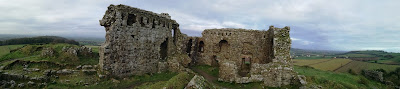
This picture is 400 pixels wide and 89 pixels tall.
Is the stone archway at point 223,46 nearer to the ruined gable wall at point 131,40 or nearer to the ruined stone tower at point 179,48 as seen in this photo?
the ruined stone tower at point 179,48

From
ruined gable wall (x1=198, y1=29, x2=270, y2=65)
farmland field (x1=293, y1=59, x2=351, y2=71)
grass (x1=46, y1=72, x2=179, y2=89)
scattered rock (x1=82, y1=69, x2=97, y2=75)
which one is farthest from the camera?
farmland field (x1=293, y1=59, x2=351, y2=71)

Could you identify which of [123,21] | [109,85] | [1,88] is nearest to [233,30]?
[123,21]

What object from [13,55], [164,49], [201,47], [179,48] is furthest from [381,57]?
[13,55]

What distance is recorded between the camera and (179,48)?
19.4 metres

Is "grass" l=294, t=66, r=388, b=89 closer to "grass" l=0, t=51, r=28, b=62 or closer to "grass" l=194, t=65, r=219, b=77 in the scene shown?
"grass" l=194, t=65, r=219, b=77

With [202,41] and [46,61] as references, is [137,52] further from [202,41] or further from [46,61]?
[202,41]

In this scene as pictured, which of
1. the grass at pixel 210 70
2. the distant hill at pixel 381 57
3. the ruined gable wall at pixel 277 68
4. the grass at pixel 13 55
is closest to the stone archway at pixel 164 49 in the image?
the grass at pixel 210 70

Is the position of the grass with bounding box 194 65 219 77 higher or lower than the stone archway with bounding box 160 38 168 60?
lower

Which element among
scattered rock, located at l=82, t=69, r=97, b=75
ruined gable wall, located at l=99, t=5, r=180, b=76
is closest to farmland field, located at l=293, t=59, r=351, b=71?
ruined gable wall, located at l=99, t=5, r=180, b=76

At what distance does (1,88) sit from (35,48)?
32.6 ft

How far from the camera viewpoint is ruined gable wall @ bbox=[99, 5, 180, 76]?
1281 centimetres

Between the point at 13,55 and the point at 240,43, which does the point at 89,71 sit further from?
the point at 240,43

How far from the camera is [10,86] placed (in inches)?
392

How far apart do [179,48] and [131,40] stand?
643cm
